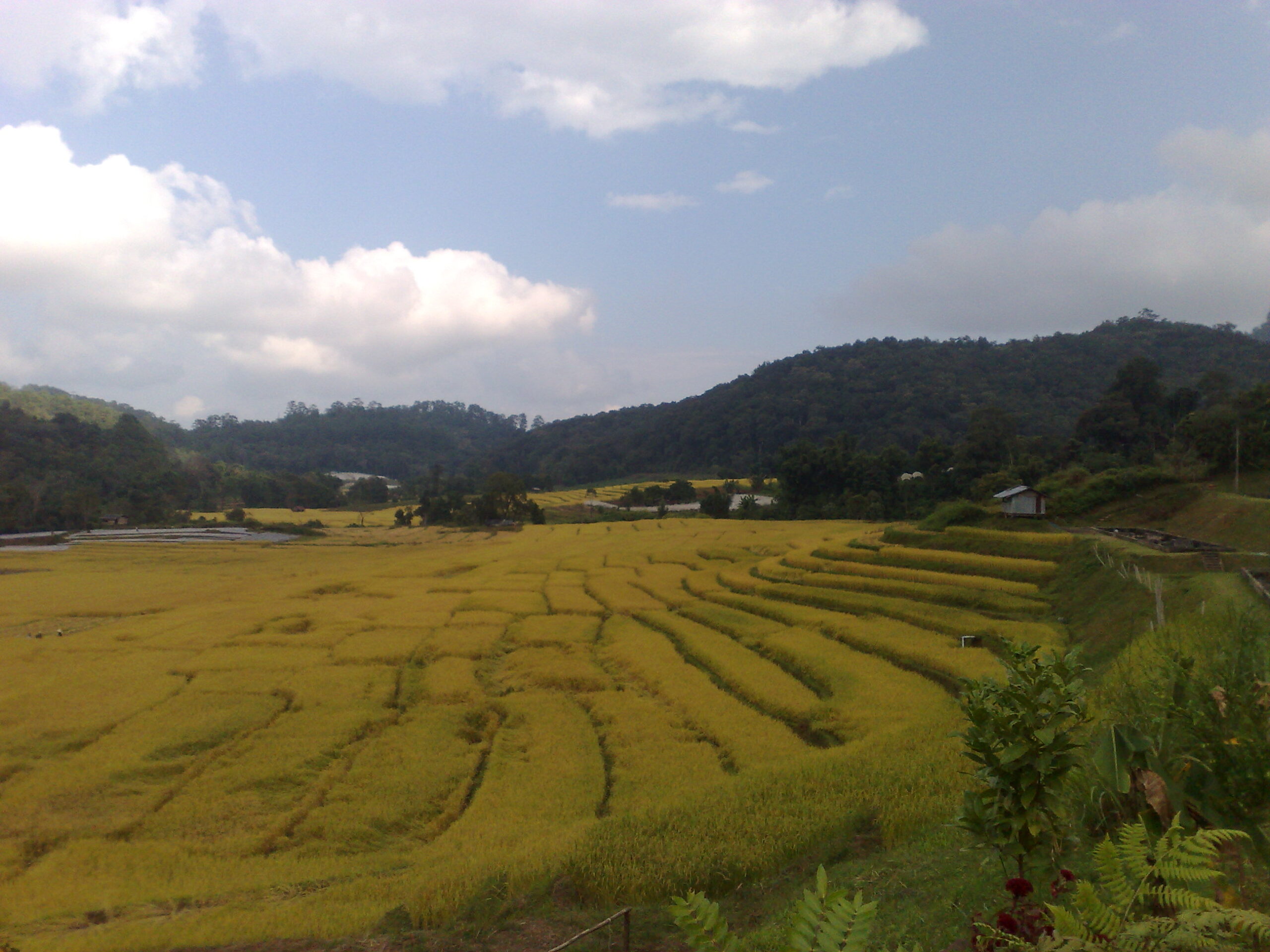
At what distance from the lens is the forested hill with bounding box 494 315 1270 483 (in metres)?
78.8

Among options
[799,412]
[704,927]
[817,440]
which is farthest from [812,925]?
[799,412]

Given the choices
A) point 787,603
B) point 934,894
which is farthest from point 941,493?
point 934,894

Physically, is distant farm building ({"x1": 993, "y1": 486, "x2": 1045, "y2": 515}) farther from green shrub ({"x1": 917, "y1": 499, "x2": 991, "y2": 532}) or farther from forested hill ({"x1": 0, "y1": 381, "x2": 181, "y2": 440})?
forested hill ({"x1": 0, "y1": 381, "x2": 181, "y2": 440})

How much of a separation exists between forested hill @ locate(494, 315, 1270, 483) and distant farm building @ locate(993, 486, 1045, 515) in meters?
43.6

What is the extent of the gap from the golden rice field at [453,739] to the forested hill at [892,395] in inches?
2346

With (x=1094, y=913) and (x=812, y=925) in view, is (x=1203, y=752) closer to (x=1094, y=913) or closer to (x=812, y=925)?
(x=1094, y=913)

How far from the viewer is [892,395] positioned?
8838 cm

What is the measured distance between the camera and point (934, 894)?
226 inches

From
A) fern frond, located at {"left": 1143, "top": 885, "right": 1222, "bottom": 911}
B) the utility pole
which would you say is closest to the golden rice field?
fern frond, located at {"left": 1143, "top": 885, "right": 1222, "bottom": 911}

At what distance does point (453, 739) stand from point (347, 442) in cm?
12598

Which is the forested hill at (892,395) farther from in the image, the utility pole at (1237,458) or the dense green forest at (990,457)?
the utility pole at (1237,458)

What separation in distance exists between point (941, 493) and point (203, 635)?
42113 mm

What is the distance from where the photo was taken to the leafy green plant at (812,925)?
2.03 meters

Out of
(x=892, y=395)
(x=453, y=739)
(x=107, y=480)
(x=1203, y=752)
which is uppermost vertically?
(x=892, y=395)
